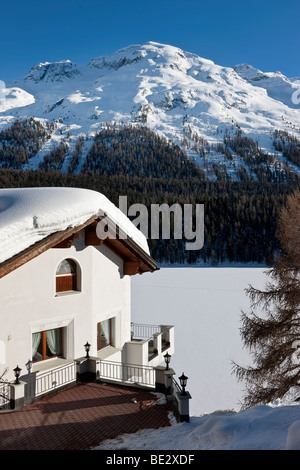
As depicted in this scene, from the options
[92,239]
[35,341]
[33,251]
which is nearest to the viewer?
[33,251]

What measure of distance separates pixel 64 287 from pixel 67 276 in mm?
395

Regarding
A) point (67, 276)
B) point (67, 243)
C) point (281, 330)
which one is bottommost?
point (281, 330)

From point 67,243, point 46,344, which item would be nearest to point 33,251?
point 67,243

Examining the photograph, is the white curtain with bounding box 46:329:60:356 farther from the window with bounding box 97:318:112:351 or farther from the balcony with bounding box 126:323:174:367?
the balcony with bounding box 126:323:174:367

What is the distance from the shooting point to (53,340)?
1225 centimetres

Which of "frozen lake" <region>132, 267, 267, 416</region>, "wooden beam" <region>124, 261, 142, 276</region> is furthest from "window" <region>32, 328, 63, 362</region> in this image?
"frozen lake" <region>132, 267, 267, 416</region>

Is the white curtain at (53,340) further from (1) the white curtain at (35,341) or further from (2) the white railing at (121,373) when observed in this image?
(2) the white railing at (121,373)

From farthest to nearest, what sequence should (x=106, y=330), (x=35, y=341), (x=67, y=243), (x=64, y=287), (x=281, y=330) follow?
(x=106, y=330) → (x=281, y=330) → (x=64, y=287) → (x=67, y=243) → (x=35, y=341)

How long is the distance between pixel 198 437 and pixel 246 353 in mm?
13893

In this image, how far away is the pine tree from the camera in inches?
504

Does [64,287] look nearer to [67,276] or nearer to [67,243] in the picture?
[67,276]

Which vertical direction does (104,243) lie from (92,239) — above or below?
below
